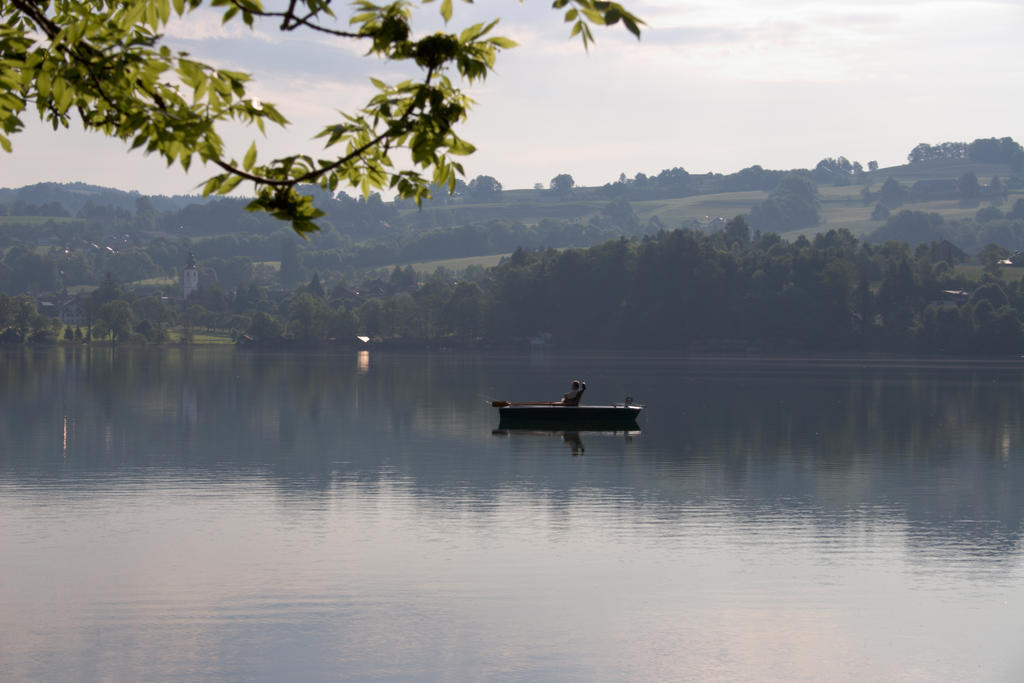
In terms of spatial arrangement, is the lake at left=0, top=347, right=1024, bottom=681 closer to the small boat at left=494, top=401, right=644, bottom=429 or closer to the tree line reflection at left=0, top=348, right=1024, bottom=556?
the tree line reflection at left=0, top=348, right=1024, bottom=556

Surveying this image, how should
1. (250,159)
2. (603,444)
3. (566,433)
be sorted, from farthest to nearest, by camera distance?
1. (566,433)
2. (603,444)
3. (250,159)

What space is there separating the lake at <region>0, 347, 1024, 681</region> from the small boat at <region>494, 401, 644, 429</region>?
1.19 m

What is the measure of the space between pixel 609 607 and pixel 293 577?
26.1ft

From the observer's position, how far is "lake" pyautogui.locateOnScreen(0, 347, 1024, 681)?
2339 centimetres

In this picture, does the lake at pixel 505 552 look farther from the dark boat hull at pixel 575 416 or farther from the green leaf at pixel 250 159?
the green leaf at pixel 250 159

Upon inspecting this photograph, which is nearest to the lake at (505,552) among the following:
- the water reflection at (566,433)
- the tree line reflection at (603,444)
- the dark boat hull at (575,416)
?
the tree line reflection at (603,444)

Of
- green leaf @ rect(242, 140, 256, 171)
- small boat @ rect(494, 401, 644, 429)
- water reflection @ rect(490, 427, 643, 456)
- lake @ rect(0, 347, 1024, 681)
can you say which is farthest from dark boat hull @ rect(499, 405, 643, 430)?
green leaf @ rect(242, 140, 256, 171)

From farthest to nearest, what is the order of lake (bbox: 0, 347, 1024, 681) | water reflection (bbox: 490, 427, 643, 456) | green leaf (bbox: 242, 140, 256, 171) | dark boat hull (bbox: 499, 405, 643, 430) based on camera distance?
dark boat hull (bbox: 499, 405, 643, 430) → water reflection (bbox: 490, 427, 643, 456) → lake (bbox: 0, 347, 1024, 681) → green leaf (bbox: 242, 140, 256, 171)

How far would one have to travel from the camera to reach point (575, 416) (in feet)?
224

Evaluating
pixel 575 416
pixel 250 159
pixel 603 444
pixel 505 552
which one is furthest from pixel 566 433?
pixel 250 159

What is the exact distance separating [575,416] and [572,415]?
0.64 feet

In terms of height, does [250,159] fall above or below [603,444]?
above

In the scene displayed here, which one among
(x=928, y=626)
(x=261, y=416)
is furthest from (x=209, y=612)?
(x=261, y=416)

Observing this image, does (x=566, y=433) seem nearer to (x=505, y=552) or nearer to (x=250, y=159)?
(x=505, y=552)
